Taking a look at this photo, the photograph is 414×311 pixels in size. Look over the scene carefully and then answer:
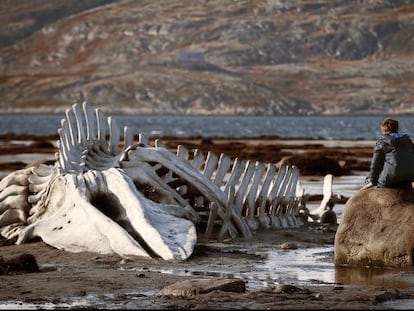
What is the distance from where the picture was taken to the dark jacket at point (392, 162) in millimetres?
13680

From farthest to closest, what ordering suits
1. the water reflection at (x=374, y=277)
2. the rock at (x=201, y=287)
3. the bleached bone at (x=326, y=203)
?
the bleached bone at (x=326, y=203) → the water reflection at (x=374, y=277) → the rock at (x=201, y=287)

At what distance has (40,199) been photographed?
1617cm

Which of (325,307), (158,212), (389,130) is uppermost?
(389,130)

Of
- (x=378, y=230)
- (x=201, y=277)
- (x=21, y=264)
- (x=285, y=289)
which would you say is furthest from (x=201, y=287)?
(x=378, y=230)

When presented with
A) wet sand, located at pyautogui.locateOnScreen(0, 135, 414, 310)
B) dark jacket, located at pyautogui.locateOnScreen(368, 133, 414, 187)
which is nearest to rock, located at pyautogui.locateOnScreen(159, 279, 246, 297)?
wet sand, located at pyautogui.locateOnScreen(0, 135, 414, 310)

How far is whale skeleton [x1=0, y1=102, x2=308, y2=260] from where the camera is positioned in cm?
1379

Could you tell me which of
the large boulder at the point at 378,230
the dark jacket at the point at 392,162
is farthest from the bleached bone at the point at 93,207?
the dark jacket at the point at 392,162

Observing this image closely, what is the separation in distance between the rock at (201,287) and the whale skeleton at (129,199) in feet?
7.72

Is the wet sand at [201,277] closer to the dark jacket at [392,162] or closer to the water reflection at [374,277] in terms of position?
the water reflection at [374,277]

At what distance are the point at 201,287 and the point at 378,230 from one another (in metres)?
3.31

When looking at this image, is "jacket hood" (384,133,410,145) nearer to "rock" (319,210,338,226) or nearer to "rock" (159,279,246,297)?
"rock" (159,279,246,297)

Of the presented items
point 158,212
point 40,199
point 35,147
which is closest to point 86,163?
point 40,199

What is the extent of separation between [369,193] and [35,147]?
51119 mm

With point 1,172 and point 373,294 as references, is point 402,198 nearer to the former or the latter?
point 373,294
